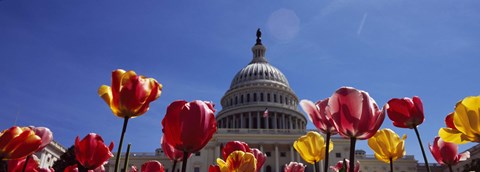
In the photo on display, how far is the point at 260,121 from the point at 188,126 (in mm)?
77074

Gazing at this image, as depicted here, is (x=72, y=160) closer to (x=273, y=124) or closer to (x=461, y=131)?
(x=273, y=124)

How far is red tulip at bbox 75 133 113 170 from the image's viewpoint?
241 centimetres

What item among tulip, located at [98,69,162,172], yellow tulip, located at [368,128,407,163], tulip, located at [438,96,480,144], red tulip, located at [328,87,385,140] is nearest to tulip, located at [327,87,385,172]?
red tulip, located at [328,87,385,140]

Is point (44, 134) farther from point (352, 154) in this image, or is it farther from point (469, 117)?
point (469, 117)

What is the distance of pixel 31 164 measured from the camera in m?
2.87

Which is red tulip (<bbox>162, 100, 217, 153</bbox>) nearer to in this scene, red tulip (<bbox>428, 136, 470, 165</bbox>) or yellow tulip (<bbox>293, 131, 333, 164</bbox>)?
yellow tulip (<bbox>293, 131, 333, 164</bbox>)

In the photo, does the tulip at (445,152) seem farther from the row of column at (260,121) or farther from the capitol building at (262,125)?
the row of column at (260,121)

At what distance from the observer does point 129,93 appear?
84.7 inches

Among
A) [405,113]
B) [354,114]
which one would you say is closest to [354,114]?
[354,114]

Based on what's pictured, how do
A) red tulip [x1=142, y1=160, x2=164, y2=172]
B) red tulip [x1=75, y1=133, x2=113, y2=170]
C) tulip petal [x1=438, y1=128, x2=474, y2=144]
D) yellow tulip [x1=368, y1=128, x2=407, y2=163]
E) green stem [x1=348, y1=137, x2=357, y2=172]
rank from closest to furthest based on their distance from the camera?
green stem [x1=348, y1=137, x2=357, y2=172] → tulip petal [x1=438, y1=128, x2=474, y2=144] → red tulip [x1=75, y1=133, x2=113, y2=170] → red tulip [x1=142, y1=160, x2=164, y2=172] → yellow tulip [x1=368, y1=128, x2=407, y2=163]

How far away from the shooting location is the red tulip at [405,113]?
2809 millimetres

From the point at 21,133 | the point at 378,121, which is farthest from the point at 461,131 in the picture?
the point at 21,133

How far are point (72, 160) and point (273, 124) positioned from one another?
141ft

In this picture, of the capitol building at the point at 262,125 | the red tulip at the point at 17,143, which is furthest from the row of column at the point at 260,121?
the red tulip at the point at 17,143
